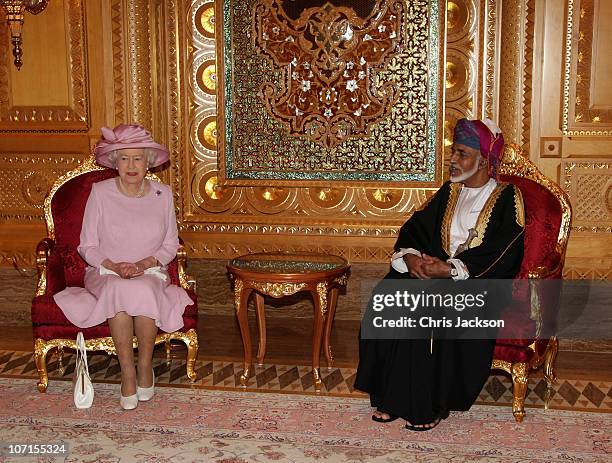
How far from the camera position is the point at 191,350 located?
15.6 ft

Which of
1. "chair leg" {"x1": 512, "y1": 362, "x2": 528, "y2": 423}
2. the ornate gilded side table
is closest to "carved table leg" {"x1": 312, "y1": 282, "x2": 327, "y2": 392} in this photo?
the ornate gilded side table

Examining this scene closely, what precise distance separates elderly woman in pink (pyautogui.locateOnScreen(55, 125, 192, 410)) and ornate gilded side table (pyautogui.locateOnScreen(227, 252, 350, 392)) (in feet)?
1.22

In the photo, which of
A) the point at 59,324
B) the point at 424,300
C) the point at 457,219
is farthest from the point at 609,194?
the point at 59,324

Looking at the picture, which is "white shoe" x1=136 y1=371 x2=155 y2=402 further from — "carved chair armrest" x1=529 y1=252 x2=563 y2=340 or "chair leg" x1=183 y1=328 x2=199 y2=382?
"carved chair armrest" x1=529 y1=252 x2=563 y2=340

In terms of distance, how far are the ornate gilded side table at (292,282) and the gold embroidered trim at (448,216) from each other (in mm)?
656

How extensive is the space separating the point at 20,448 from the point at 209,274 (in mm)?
2619

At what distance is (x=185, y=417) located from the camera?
4.25 meters

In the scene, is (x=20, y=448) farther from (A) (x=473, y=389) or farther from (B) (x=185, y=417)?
(A) (x=473, y=389)

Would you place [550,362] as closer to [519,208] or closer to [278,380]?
[519,208]

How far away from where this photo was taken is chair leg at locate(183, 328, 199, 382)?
474 cm

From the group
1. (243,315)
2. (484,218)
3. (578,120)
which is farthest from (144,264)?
(578,120)

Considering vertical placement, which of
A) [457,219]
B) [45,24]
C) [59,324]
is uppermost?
[45,24]

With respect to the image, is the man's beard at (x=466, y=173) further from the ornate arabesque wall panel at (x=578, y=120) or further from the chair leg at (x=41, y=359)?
the chair leg at (x=41, y=359)

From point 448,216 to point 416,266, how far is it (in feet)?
1.37
